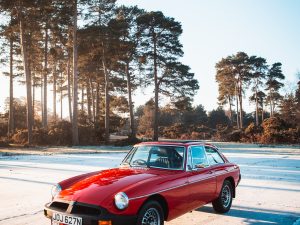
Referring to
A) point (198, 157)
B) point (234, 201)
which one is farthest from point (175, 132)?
point (198, 157)

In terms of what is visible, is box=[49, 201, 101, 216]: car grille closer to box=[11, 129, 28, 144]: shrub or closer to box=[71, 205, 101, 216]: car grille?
box=[71, 205, 101, 216]: car grille

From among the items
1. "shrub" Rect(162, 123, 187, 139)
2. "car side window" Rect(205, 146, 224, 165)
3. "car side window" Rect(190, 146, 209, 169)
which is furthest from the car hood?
"shrub" Rect(162, 123, 187, 139)

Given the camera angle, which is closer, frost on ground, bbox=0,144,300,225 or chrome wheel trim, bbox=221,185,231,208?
frost on ground, bbox=0,144,300,225

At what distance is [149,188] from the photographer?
16.9 ft

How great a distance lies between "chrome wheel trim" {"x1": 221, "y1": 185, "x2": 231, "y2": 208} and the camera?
7.36 metres

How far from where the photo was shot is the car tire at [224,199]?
23.6ft

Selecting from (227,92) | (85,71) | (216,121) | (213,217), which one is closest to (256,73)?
(227,92)

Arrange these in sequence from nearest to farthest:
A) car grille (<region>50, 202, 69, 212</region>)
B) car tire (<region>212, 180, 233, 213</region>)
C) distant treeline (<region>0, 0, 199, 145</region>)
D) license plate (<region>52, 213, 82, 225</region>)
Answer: license plate (<region>52, 213, 82, 225</region>)
car grille (<region>50, 202, 69, 212</region>)
car tire (<region>212, 180, 233, 213</region>)
distant treeline (<region>0, 0, 199, 145</region>)

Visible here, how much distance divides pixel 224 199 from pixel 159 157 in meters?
2.11

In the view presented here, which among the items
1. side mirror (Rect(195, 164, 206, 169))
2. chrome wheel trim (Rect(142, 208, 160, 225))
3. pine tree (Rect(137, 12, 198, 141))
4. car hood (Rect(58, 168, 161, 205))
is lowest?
chrome wheel trim (Rect(142, 208, 160, 225))

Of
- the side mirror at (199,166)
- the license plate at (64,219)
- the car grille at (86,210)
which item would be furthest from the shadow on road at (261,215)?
the license plate at (64,219)

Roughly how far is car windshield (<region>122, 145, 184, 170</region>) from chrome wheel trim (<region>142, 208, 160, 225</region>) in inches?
44.5

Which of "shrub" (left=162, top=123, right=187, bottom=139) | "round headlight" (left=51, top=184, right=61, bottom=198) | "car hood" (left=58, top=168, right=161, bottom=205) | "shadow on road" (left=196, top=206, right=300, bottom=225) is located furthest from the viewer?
"shrub" (left=162, top=123, right=187, bottom=139)

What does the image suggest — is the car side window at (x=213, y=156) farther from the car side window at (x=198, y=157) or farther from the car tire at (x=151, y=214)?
the car tire at (x=151, y=214)
